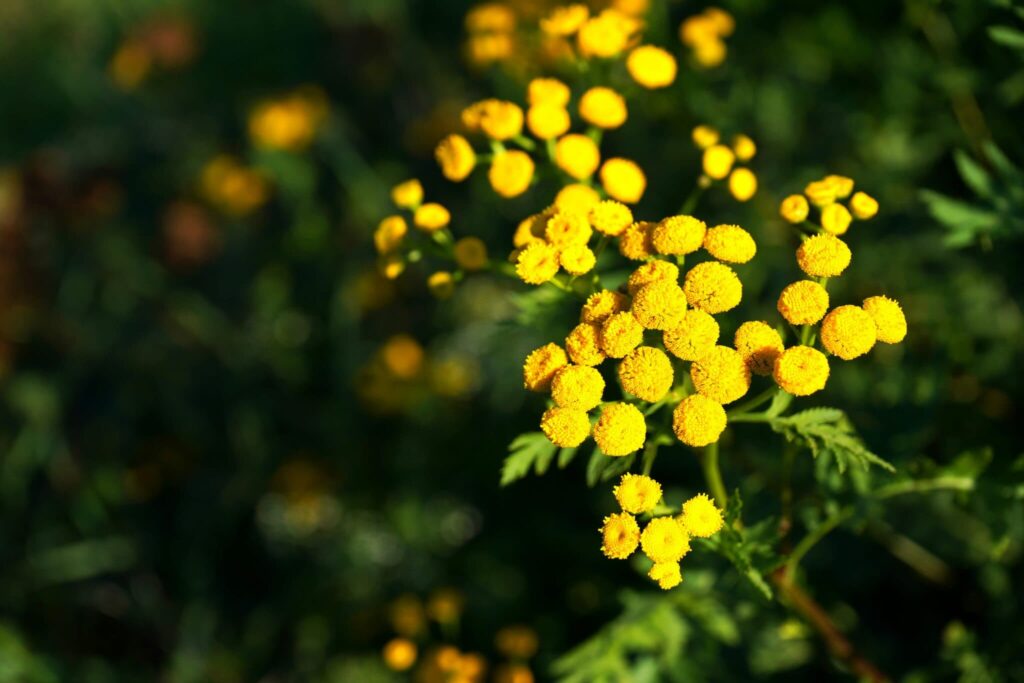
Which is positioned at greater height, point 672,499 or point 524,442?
point 524,442

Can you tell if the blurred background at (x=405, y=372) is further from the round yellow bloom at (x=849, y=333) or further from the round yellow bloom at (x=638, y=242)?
the round yellow bloom at (x=849, y=333)

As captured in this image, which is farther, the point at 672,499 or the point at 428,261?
the point at 428,261

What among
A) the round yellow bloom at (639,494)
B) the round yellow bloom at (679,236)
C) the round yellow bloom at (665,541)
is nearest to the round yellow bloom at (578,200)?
the round yellow bloom at (679,236)

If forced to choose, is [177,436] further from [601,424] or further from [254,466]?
[601,424]

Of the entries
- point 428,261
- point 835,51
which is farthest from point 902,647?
point 428,261

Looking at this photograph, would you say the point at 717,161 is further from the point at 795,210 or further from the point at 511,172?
the point at 511,172

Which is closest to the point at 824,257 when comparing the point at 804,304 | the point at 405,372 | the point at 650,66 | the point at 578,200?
the point at 804,304
